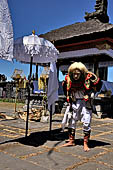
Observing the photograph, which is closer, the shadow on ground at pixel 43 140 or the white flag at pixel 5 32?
the white flag at pixel 5 32

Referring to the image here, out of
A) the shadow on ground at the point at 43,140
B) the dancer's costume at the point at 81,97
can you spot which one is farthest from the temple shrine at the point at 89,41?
the dancer's costume at the point at 81,97

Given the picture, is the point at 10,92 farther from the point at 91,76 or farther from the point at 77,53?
the point at 91,76

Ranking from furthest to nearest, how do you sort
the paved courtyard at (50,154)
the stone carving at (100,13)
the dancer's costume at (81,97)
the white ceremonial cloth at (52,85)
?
the stone carving at (100,13)
the white ceremonial cloth at (52,85)
the dancer's costume at (81,97)
the paved courtyard at (50,154)

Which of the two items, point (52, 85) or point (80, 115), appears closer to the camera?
A: point (80, 115)

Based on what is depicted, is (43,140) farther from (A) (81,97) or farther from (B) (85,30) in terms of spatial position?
(B) (85,30)

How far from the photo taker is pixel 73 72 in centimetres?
448

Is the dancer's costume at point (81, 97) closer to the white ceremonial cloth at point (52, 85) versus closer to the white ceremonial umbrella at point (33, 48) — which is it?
the white ceremonial cloth at point (52, 85)

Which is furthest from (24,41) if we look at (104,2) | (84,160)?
(104,2)

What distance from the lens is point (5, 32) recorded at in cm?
402

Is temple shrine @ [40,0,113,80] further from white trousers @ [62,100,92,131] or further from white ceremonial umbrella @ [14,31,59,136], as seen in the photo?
white trousers @ [62,100,92,131]

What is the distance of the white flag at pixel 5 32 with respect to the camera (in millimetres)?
3963

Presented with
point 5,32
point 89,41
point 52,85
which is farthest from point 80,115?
point 89,41

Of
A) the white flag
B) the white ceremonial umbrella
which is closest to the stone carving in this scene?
the white ceremonial umbrella

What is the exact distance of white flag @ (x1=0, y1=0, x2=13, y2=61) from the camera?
3.96 meters
